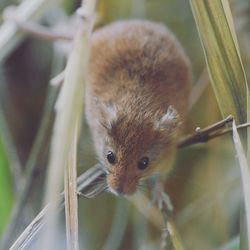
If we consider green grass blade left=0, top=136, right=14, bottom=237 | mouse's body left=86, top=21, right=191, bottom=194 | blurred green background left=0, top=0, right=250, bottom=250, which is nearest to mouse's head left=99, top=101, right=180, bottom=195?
mouse's body left=86, top=21, right=191, bottom=194

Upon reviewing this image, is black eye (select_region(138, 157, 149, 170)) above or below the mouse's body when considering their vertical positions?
below

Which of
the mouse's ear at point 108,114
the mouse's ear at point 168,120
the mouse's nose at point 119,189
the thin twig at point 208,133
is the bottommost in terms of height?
the mouse's nose at point 119,189

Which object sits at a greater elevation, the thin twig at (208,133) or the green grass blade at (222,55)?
the green grass blade at (222,55)

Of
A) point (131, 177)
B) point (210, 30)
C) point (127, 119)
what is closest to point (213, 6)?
point (210, 30)

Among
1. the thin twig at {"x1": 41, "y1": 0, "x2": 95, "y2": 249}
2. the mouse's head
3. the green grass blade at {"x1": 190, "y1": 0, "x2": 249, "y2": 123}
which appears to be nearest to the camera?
the thin twig at {"x1": 41, "y1": 0, "x2": 95, "y2": 249}

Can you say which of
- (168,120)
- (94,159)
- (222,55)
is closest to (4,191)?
(94,159)

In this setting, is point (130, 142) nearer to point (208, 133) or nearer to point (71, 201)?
point (208, 133)

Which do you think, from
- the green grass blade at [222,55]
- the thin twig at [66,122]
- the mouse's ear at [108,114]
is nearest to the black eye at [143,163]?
the mouse's ear at [108,114]

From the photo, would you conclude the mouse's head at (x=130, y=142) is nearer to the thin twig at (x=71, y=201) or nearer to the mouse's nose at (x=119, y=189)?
the mouse's nose at (x=119, y=189)

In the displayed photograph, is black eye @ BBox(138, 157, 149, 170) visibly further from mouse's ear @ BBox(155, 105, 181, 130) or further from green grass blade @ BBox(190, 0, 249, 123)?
green grass blade @ BBox(190, 0, 249, 123)
